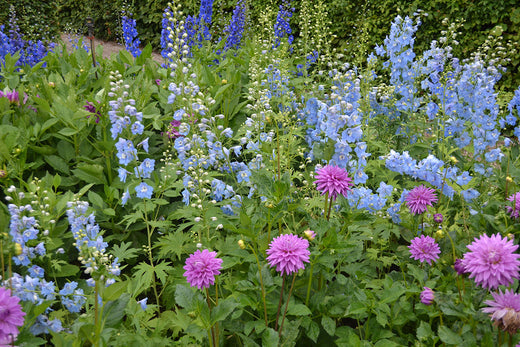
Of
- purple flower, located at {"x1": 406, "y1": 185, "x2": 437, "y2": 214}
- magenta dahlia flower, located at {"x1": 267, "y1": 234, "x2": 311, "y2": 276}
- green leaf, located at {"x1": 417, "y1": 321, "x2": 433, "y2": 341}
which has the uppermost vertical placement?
purple flower, located at {"x1": 406, "y1": 185, "x2": 437, "y2": 214}

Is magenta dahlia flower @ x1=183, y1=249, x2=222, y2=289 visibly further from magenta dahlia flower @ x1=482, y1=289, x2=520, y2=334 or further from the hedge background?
the hedge background

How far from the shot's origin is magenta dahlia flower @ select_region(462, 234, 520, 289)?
1.23 meters

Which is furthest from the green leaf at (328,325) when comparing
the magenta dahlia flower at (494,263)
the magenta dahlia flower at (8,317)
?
the magenta dahlia flower at (8,317)

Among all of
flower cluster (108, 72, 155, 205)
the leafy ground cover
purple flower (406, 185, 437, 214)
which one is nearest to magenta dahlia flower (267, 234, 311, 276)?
the leafy ground cover

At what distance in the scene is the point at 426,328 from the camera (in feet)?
5.17

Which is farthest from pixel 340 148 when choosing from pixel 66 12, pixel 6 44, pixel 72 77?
pixel 66 12

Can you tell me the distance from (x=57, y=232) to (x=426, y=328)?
1.87m

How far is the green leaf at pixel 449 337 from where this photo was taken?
4.73 ft

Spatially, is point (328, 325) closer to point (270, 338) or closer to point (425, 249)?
point (270, 338)

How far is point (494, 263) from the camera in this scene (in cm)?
125

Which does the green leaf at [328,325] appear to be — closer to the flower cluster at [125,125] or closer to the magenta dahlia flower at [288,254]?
the magenta dahlia flower at [288,254]

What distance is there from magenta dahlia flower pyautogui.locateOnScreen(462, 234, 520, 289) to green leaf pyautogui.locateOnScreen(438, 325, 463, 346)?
0.27 metres

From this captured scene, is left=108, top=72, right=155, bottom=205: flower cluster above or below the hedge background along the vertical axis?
below

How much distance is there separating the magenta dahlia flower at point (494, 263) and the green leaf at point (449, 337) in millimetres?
267
